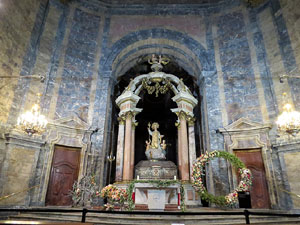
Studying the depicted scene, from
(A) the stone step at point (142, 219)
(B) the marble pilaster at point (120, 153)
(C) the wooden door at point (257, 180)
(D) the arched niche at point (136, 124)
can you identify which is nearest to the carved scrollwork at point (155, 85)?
(D) the arched niche at point (136, 124)

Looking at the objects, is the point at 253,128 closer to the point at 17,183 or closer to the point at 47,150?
the point at 47,150

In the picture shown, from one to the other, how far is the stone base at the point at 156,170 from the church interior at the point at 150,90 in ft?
0.15

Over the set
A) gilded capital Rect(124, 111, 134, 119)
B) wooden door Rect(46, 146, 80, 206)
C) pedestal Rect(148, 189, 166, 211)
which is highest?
gilded capital Rect(124, 111, 134, 119)

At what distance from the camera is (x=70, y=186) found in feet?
30.2

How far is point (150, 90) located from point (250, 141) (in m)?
5.44

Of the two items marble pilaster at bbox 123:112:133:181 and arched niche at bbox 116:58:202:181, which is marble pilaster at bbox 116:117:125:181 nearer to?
arched niche at bbox 116:58:202:181

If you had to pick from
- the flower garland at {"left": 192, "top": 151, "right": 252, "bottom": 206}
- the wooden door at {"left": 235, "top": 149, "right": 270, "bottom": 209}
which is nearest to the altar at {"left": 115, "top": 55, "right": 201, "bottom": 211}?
the flower garland at {"left": 192, "top": 151, "right": 252, "bottom": 206}

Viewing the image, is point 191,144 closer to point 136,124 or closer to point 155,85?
point 136,124

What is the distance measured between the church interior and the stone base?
46 millimetres

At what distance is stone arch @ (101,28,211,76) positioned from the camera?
11.7 meters

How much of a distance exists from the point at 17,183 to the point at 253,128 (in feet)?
31.1

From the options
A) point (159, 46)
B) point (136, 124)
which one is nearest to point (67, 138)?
point (136, 124)

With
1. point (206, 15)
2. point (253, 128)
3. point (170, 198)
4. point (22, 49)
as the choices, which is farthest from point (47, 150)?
point (206, 15)

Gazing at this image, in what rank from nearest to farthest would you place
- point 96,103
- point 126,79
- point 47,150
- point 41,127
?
point 41,127
point 47,150
point 96,103
point 126,79
